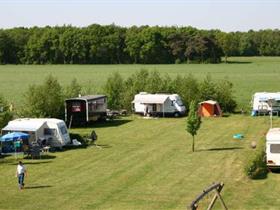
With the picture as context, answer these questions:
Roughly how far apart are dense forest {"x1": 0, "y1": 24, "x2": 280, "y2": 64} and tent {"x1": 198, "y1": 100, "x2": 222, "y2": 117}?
278ft

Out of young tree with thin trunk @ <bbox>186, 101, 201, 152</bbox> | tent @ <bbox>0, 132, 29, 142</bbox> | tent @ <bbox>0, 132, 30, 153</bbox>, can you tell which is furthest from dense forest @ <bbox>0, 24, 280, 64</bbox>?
tent @ <bbox>0, 132, 30, 153</bbox>

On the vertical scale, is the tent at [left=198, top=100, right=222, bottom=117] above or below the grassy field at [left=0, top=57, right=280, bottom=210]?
above

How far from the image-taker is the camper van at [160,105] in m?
41.7

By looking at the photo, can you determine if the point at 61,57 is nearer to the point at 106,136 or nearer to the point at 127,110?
the point at 127,110

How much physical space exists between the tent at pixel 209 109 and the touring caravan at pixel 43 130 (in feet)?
49.6

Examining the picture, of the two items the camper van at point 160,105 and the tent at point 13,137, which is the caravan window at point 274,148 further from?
the camper van at point 160,105

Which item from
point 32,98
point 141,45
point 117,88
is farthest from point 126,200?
point 141,45

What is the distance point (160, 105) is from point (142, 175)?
19.7m

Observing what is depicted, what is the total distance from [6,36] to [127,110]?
336ft

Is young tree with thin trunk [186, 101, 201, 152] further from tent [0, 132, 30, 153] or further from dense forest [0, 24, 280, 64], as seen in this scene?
dense forest [0, 24, 280, 64]

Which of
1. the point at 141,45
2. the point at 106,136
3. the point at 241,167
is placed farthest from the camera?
the point at 141,45

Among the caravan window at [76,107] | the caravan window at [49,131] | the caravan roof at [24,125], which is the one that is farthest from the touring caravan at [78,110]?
the caravan window at [49,131]

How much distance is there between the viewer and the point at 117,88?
4588cm

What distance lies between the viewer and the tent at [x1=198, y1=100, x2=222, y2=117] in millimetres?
41719
